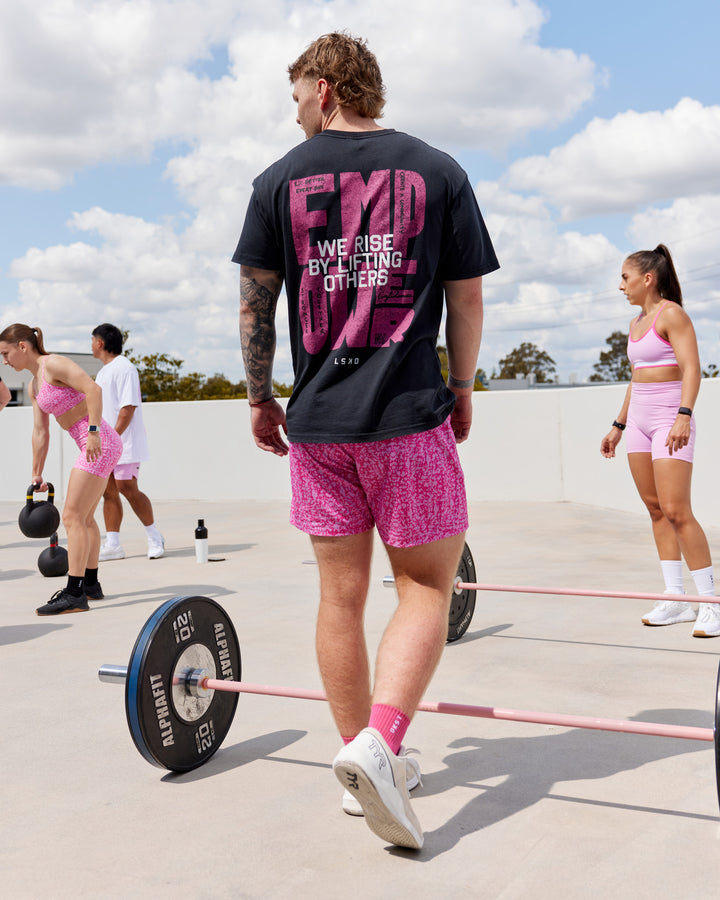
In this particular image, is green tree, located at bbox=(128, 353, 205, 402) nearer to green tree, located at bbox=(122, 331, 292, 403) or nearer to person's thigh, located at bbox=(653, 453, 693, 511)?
green tree, located at bbox=(122, 331, 292, 403)

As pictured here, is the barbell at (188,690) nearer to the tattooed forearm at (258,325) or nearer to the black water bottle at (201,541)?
the tattooed forearm at (258,325)

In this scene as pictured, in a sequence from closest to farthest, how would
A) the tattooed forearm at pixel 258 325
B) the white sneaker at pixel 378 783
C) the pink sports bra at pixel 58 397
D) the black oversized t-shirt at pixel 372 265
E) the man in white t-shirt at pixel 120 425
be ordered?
1. the white sneaker at pixel 378 783
2. the black oversized t-shirt at pixel 372 265
3. the tattooed forearm at pixel 258 325
4. the pink sports bra at pixel 58 397
5. the man in white t-shirt at pixel 120 425

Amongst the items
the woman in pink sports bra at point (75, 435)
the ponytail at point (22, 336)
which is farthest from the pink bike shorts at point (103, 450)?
the ponytail at point (22, 336)

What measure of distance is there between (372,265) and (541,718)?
1229 mm

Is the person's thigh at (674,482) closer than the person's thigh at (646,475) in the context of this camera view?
Yes

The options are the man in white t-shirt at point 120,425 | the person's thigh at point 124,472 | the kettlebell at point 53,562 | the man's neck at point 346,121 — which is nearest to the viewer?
the man's neck at point 346,121

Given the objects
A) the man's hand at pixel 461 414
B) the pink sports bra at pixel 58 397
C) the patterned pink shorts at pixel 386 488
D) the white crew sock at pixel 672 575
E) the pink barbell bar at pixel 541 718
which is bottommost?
the white crew sock at pixel 672 575

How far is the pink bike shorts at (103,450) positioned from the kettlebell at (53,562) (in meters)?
1.68

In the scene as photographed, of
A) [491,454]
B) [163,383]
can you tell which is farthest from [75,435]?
[163,383]

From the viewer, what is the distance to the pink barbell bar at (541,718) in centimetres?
222

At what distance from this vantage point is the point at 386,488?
2260 millimetres

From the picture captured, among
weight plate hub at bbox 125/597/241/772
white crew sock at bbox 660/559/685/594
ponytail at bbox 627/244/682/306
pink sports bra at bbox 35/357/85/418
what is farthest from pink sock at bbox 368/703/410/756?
pink sports bra at bbox 35/357/85/418

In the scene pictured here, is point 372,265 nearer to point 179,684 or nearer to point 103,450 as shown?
point 179,684

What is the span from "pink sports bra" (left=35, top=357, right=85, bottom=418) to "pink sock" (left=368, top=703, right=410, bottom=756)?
3.91 meters
